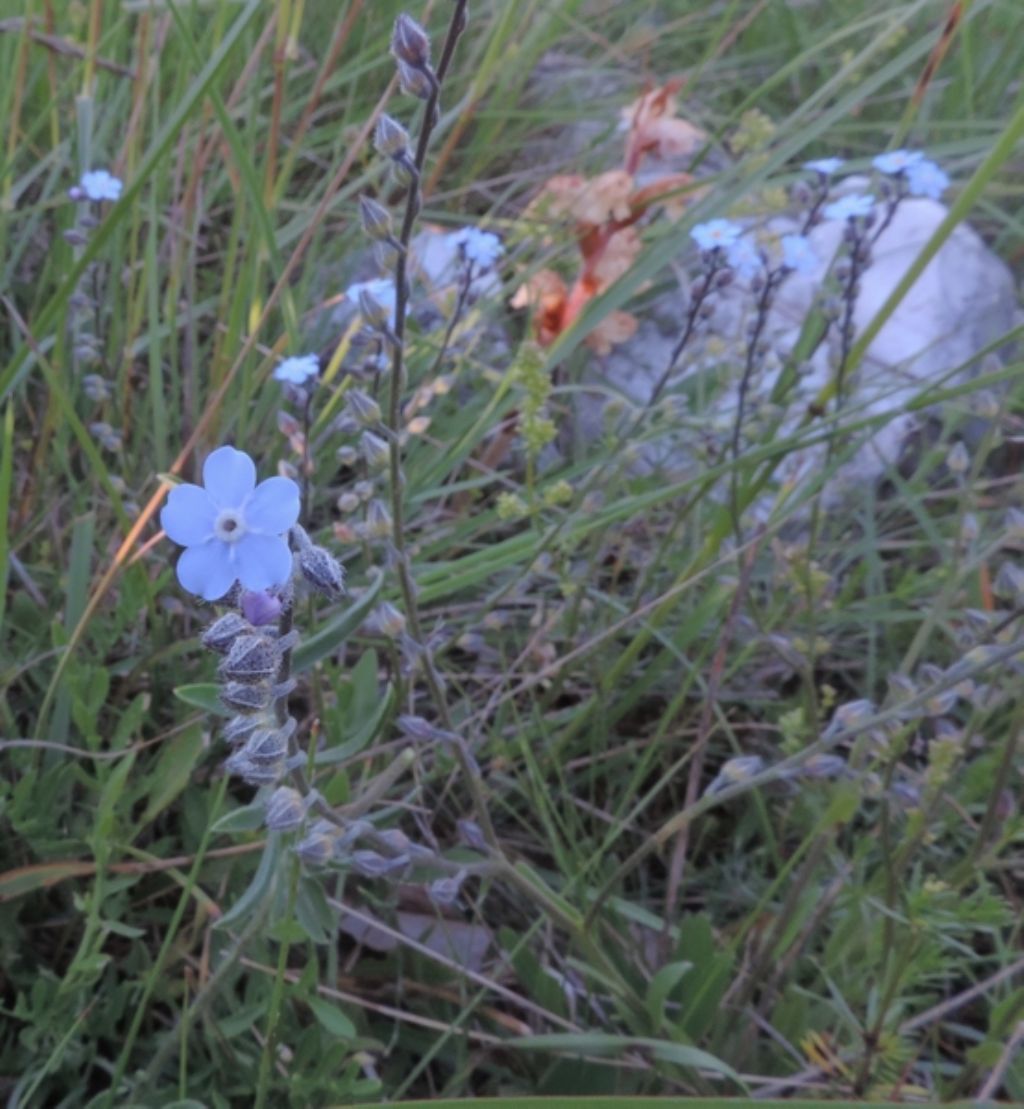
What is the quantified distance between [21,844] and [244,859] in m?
0.25

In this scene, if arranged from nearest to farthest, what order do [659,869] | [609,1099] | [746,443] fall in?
[609,1099] < [659,869] < [746,443]

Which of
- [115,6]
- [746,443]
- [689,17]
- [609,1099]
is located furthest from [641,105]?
[609,1099]

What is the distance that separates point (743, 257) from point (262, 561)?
1038 mm

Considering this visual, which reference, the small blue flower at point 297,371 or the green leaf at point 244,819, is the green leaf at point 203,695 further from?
the small blue flower at point 297,371

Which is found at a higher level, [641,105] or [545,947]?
[641,105]

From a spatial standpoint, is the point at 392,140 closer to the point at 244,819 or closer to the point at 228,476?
the point at 228,476

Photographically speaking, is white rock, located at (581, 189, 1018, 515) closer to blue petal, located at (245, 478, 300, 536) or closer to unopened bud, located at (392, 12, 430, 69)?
unopened bud, located at (392, 12, 430, 69)

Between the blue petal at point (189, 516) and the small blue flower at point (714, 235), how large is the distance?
2.94ft

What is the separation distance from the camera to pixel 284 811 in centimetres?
91

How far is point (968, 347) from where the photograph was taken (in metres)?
2.44

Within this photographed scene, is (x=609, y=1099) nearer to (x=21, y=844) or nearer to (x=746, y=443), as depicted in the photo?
(x=21, y=844)

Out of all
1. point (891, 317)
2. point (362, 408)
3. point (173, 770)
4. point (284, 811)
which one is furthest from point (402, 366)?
point (891, 317)

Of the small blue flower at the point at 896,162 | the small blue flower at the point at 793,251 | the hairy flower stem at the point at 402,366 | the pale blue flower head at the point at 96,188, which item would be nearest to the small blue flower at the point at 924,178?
the small blue flower at the point at 896,162

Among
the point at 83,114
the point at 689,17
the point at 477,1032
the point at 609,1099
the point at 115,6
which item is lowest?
the point at 477,1032
